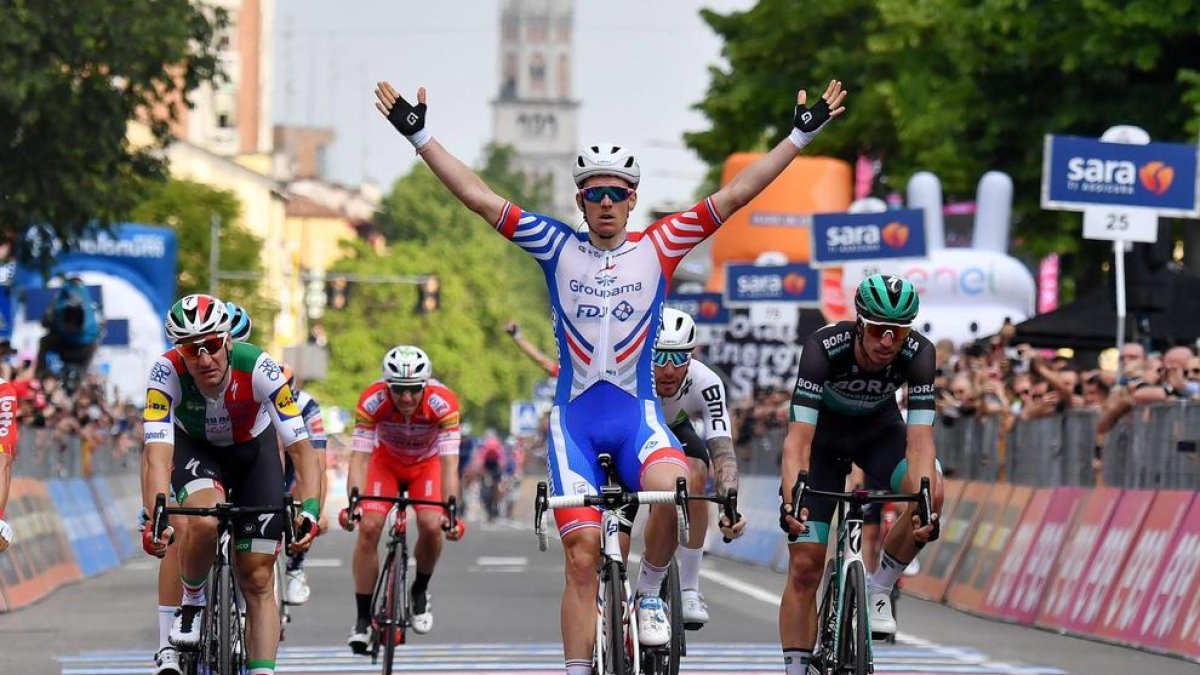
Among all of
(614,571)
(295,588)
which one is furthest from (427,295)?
(614,571)

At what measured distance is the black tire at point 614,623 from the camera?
1075 centimetres

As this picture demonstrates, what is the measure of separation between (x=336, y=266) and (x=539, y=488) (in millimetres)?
128271

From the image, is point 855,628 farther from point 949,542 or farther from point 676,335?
point 949,542

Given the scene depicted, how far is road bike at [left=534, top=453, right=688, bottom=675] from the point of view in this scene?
10812 millimetres

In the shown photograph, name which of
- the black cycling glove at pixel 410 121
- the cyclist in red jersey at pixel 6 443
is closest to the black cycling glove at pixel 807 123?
the black cycling glove at pixel 410 121

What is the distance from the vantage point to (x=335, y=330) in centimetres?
13888

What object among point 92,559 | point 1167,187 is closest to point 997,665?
point 1167,187

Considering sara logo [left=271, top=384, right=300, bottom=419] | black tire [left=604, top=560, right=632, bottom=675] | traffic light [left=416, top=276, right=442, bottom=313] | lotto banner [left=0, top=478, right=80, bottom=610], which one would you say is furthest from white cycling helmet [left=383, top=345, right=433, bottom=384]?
traffic light [left=416, top=276, right=442, bottom=313]

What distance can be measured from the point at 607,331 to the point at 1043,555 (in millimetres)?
9759

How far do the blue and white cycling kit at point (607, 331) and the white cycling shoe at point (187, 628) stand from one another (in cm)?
200

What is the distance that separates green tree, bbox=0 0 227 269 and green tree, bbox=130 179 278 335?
61.7 metres

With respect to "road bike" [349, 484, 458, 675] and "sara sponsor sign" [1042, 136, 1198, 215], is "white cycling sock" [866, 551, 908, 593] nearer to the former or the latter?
"road bike" [349, 484, 458, 675]

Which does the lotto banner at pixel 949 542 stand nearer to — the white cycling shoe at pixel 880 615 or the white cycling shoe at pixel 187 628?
the white cycling shoe at pixel 880 615

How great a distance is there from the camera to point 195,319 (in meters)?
11.8
